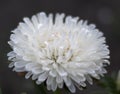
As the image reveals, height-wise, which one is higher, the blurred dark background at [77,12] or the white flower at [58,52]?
the blurred dark background at [77,12]

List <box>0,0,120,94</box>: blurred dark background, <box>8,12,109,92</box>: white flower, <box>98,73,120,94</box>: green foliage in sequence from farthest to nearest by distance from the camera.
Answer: <box>0,0,120,94</box>: blurred dark background, <box>98,73,120,94</box>: green foliage, <box>8,12,109,92</box>: white flower

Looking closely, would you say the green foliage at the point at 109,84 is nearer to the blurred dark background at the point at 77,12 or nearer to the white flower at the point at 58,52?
the white flower at the point at 58,52

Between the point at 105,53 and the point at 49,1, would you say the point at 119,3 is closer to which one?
the point at 49,1

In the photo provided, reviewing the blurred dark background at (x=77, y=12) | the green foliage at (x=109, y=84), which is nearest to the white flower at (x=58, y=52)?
the green foliage at (x=109, y=84)

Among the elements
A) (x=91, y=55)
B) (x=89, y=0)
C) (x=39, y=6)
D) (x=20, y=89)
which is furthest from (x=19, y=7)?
(x=91, y=55)

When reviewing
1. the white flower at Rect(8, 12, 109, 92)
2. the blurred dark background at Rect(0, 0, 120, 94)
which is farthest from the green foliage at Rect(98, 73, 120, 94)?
the blurred dark background at Rect(0, 0, 120, 94)

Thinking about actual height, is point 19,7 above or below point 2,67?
above

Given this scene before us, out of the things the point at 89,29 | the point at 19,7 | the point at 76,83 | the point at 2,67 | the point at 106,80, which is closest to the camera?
the point at 76,83

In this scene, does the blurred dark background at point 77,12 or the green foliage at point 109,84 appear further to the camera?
the blurred dark background at point 77,12

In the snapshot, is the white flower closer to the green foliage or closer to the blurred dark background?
the green foliage
